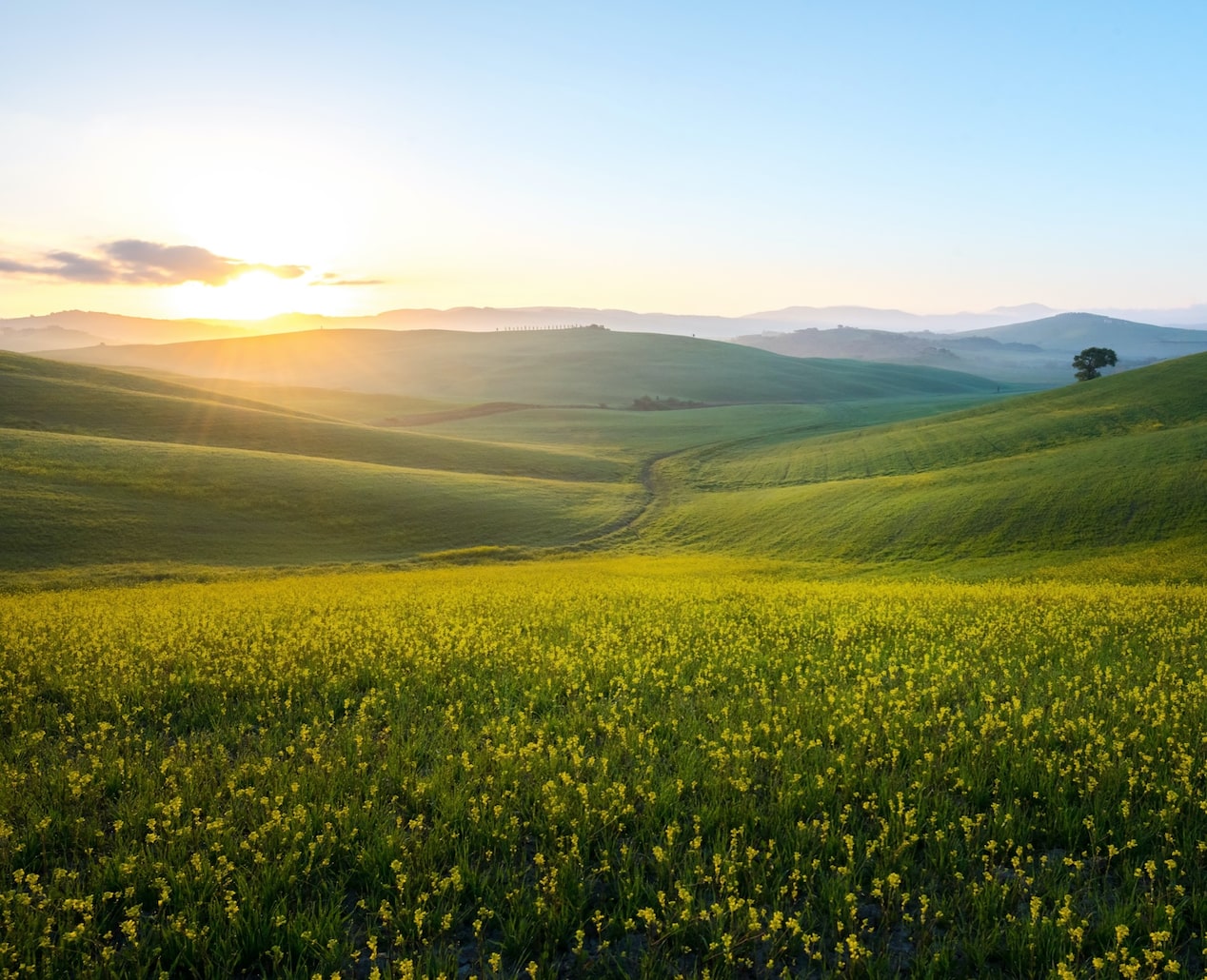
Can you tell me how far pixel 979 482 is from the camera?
165 feet

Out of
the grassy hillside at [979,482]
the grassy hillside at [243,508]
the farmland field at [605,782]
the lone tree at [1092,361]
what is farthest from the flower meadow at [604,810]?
the lone tree at [1092,361]

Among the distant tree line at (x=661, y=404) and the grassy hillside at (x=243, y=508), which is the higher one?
the distant tree line at (x=661, y=404)

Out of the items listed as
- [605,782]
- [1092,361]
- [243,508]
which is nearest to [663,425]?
[1092,361]

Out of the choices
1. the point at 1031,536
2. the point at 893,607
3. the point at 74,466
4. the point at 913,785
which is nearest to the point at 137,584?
the point at 74,466

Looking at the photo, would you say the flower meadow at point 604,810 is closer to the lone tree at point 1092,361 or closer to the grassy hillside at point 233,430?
the grassy hillside at point 233,430

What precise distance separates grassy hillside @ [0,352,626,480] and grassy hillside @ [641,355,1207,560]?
55.4 feet

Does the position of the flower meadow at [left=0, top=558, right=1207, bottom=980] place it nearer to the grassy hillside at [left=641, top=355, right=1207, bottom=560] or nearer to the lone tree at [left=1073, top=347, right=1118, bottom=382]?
the grassy hillside at [left=641, top=355, right=1207, bottom=560]

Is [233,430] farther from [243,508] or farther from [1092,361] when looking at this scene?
[1092,361]

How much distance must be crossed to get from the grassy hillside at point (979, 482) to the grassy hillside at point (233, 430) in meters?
16.9

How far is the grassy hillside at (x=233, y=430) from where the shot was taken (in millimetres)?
69562

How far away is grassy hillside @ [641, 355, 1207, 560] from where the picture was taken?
39656mm

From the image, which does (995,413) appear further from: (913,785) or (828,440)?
(913,785)

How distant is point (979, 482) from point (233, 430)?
71.1 meters

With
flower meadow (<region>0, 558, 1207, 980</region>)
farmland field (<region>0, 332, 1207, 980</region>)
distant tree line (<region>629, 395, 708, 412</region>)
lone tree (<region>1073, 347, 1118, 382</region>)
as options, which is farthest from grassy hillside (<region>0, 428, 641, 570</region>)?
lone tree (<region>1073, 347, 1118, 382</region>)
